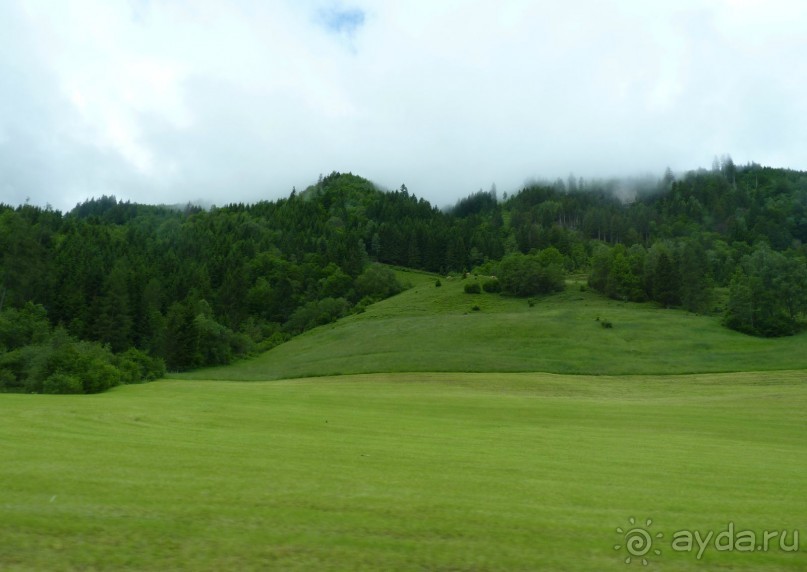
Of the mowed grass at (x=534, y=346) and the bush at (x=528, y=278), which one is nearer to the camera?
the mowed grass at (x=534, y=346)

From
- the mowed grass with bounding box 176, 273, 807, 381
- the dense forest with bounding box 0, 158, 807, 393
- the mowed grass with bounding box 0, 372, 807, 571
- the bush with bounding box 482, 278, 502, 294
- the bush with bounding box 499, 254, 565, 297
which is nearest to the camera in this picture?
the mowed grass with bounding box 0, 372, 807, 571

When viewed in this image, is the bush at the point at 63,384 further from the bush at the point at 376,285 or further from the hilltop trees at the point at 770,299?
the bush at the point at 376,285

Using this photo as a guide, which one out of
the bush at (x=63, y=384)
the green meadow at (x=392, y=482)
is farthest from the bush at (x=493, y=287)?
the bush at (x=63, y=384)

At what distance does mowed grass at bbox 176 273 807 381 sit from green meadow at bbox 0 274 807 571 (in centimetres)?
2968

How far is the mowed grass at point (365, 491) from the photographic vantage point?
32.1 ft

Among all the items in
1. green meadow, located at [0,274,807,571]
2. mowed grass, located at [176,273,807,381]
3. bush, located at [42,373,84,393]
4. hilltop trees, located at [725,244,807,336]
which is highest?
hilltop trees, located at [725,244,807,336]

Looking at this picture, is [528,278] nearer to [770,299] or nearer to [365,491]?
[770,299]

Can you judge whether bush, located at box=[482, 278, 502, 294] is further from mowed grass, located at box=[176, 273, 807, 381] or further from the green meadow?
the green meadow

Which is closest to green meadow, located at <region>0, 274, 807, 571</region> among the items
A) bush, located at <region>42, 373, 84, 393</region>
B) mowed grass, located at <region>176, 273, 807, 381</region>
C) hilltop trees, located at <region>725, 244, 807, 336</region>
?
bush, located at <region>42, 373, 84, 393</region>

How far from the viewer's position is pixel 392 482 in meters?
14.6

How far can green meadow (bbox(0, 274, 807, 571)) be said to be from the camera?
9859 millimetres

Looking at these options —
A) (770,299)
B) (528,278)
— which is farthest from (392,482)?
(528,278)

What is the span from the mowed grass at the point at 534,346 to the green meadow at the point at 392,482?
29.7 m

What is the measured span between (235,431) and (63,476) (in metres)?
10.4
